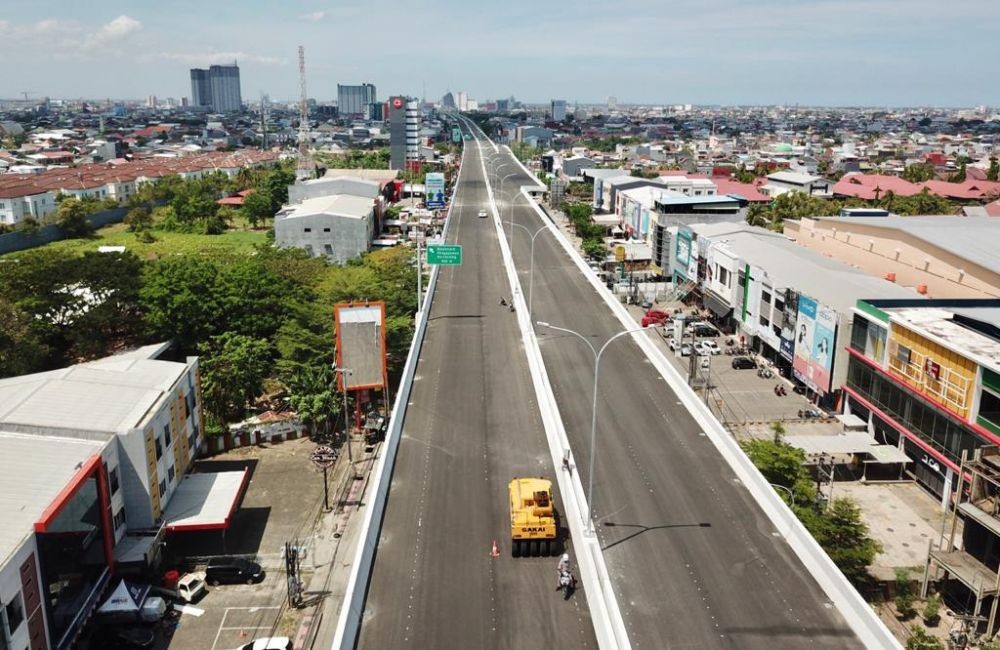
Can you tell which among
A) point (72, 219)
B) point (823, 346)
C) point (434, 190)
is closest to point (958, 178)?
point (434, 190)

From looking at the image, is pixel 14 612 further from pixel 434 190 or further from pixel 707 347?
pixel 434 190

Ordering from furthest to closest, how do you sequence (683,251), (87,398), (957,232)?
(683,251) → (957,232) → (87,398)

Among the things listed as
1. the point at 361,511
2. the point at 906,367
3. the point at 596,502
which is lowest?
the point at 361,511

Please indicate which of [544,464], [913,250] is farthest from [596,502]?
[913,250]

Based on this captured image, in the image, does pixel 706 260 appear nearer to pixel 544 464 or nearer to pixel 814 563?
pixel 544 464

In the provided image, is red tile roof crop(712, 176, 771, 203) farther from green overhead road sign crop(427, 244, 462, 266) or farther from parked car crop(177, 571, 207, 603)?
parked car crop(177, 571, 207, 603)

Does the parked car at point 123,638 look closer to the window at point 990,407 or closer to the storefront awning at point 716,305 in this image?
the window at point 990,407

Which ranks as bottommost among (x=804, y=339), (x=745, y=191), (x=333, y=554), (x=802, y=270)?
(x=333, y=554)
